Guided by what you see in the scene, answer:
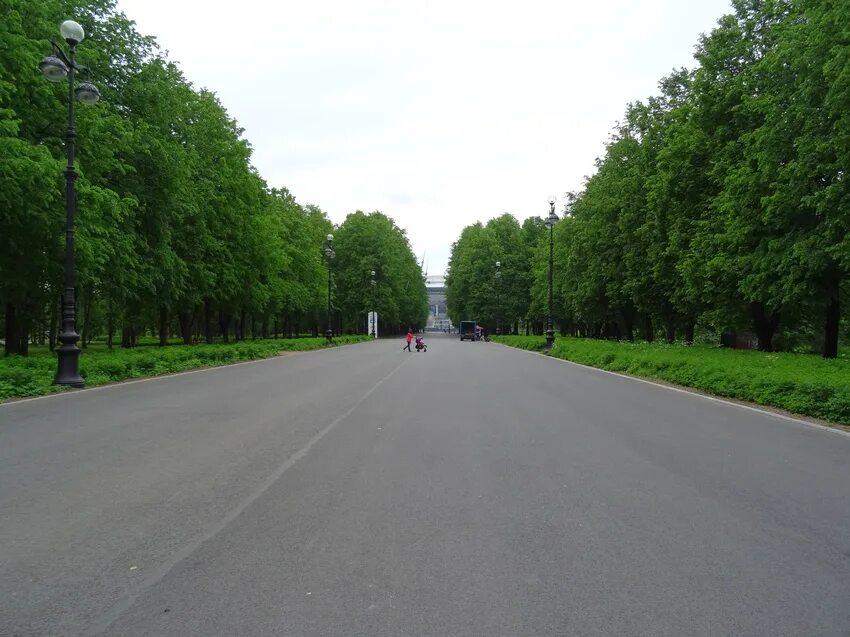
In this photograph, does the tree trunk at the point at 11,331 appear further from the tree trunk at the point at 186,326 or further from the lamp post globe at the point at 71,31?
the tree trunk at the point at 186,326

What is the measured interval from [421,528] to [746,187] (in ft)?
78.3

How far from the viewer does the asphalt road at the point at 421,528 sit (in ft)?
11.4

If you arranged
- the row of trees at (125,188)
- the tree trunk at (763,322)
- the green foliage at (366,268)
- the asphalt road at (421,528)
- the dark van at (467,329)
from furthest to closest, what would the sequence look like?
the dark van at (467,329) < the green foliage at (366,268) < the tree trunk at (763,322) < the row of trees at (125,188) < the asphalt road at (421,528)

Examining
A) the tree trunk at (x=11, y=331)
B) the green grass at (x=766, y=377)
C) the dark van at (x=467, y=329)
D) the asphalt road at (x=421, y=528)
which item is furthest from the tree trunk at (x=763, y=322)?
the dark van at (x=467, y=329)

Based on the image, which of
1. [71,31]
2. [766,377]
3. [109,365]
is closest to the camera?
[766,377]

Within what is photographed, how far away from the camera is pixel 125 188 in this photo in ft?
89.8

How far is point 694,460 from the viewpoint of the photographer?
7582 mm

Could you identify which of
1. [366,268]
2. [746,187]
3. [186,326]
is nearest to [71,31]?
[746,187]

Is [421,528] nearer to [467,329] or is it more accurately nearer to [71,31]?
[71,31]

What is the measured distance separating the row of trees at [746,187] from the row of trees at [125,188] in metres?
22.9

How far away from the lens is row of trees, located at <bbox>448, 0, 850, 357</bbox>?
66.4 ft

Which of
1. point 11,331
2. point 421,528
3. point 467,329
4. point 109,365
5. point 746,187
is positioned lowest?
point 421,528

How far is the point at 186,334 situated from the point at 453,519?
4165cm

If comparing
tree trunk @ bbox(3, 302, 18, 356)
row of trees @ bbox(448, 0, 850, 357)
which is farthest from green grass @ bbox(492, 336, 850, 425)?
tree trunk @ bbox(3, 302, 18, 356)
